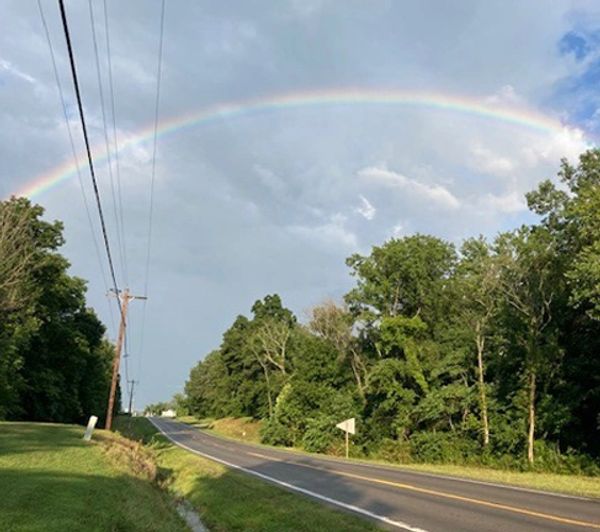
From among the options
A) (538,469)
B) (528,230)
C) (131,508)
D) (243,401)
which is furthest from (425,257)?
(243,401)

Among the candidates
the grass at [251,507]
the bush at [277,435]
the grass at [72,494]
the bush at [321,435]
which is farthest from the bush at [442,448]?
the grass at [72,494]

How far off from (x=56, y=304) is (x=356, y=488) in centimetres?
3712

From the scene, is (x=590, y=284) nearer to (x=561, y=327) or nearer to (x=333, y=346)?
(x=561, y=327)

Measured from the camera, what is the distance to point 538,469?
87.0 ft

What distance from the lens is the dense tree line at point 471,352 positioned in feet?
97.8

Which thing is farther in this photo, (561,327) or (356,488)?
(561,327)

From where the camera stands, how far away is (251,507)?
12930 millimetres

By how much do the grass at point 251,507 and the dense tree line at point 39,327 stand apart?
717 inches

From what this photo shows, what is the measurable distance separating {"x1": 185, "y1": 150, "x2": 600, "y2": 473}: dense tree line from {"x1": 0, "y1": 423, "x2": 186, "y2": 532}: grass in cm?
1706

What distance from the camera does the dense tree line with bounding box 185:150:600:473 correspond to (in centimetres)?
2981

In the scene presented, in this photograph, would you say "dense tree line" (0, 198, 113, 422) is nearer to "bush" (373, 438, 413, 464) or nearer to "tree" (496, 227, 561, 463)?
"bush" (373, 438, 413, 464)

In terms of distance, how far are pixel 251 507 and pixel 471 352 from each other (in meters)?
28.3

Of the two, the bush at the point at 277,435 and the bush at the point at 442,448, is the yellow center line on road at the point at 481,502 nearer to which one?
the bush at the point at 442,448

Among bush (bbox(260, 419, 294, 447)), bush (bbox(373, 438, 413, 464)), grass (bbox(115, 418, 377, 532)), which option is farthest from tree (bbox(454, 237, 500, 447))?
bush (bbox(260, 419, 294, 447))
